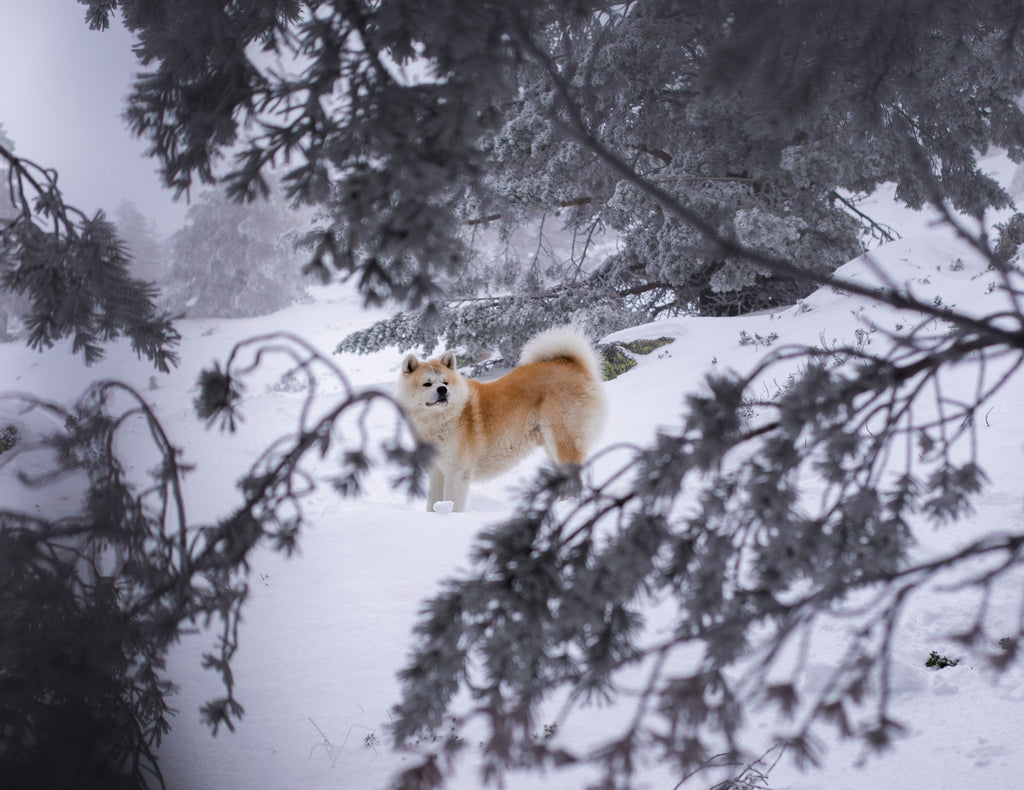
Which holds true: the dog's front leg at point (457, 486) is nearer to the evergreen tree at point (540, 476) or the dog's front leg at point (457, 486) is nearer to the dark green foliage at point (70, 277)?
the evergreen tree at point (540, 476)

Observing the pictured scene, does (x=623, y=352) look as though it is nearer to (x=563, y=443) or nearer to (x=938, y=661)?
(x=563, y=443)

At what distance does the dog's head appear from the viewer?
3.89 meters

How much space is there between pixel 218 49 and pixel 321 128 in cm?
26

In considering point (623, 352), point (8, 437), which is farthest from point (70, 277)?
point (623, 352)

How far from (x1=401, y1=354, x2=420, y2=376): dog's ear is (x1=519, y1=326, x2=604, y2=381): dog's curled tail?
3.34 ft

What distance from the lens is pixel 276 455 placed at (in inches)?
51.6

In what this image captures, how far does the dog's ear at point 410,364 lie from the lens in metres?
3.86

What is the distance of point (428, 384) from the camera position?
12.8ft

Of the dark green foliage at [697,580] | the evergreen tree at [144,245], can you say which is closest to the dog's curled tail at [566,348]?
the evergreen tree at [144,245]

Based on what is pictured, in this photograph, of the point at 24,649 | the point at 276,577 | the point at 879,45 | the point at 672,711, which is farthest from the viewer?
the point at 276,577

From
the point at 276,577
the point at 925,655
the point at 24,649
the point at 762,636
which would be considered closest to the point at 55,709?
the point at 24,649

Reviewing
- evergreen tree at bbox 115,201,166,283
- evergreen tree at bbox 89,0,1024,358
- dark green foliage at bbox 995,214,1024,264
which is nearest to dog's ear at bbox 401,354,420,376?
evergreen tree at bbox 115,201,166,283

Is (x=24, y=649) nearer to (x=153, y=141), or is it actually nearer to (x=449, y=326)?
(x=153, y=141)

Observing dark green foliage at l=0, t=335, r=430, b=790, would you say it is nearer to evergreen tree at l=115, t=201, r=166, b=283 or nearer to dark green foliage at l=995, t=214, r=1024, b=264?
evergreen tree at l=115, t=201, r=166, b=283
